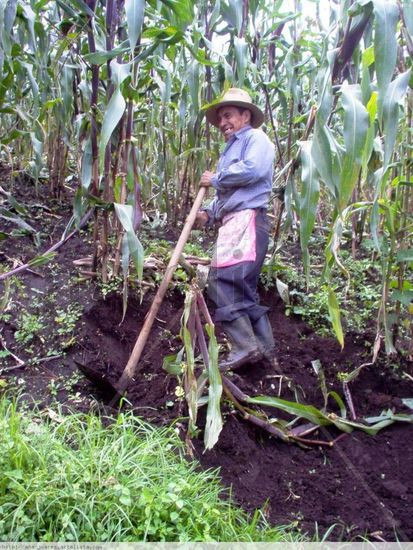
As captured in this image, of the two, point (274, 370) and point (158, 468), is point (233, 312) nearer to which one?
point (274, 370)

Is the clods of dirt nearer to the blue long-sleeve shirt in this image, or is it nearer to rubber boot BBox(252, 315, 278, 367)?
rubber boot BBox(252, 315, 278, 367)

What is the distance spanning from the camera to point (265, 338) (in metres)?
2.88

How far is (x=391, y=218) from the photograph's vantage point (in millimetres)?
2377

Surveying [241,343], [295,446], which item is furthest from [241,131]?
[295,446]

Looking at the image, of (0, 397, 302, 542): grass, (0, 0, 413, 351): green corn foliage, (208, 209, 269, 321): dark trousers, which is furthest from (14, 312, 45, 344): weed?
(208, 209, 269, 321): dark trousers

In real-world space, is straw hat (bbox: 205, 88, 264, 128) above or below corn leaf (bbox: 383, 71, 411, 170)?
above

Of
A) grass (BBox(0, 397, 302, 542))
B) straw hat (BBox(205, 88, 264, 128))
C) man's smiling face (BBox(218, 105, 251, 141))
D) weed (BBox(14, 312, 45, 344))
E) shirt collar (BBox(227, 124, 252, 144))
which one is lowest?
grass (BBox(0, 397, 302, 542))

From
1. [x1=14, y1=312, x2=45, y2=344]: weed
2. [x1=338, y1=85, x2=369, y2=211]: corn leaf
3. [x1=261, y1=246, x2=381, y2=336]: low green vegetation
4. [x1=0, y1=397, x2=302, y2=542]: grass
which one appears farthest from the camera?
[x1=261, y1=246, x2=381, y2=336]: low green vegetation

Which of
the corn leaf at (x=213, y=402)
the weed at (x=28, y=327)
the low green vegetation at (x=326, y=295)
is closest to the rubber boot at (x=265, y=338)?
the low green vegetation at (x=326, y=295)

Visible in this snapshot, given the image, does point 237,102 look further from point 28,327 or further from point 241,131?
point 28,327

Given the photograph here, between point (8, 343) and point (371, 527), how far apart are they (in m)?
1.88

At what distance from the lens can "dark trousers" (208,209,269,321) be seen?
274 centimetres

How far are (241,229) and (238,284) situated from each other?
0.98ft

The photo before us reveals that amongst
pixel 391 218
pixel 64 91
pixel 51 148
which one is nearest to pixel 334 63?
pixel 391 218
